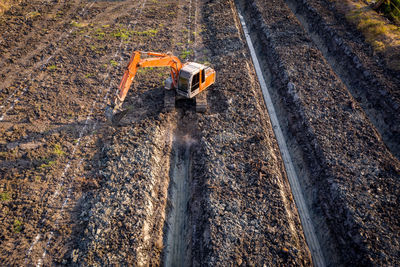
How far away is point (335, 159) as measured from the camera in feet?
36.3

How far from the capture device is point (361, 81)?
615 inches

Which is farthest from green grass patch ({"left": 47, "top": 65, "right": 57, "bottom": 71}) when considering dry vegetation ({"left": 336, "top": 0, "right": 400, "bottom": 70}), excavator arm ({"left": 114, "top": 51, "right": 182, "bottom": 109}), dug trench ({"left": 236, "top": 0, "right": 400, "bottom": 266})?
dry vegetation ({"left": 336, "top": 0, "right": 400, "bottom": 70})

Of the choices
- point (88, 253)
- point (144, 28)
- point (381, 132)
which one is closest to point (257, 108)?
point (381, 132)

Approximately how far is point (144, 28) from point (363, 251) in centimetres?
2018

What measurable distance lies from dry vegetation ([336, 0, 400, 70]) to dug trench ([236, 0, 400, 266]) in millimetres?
4342

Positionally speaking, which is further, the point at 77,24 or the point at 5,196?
the point at 77,24

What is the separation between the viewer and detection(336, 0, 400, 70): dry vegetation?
651 inches

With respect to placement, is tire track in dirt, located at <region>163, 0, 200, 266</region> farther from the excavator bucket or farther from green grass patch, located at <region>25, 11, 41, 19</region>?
green grass patch, located at <region>25, 11, 41, 19</region>

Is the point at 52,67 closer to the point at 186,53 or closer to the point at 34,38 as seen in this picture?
the point at 34,38

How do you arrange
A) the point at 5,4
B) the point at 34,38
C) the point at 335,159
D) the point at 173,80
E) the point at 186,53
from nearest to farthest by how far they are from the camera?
1. the point at 335,159
2. the point at 173,80
3. the point at 186,53
4. the point at 34,38
5. the point at 5,4

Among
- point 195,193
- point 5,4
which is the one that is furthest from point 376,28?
point 5,4

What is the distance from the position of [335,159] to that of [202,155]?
596 cm

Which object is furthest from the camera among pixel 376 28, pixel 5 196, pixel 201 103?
pixel 376 28

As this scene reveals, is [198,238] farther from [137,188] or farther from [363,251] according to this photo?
[363,251]
